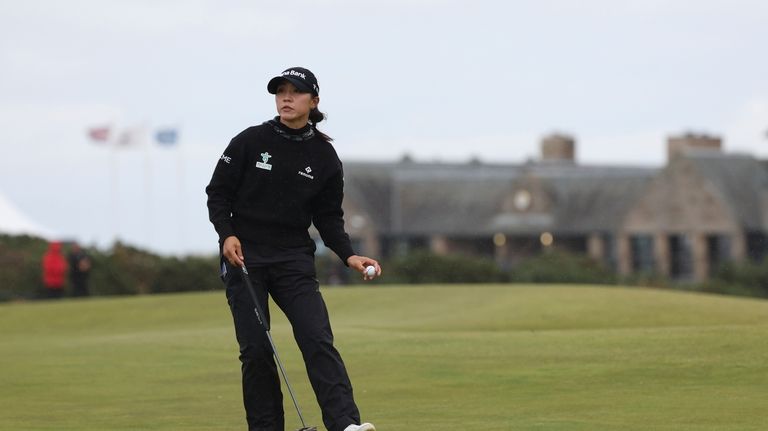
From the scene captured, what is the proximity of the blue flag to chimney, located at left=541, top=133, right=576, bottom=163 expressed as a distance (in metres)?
30.1

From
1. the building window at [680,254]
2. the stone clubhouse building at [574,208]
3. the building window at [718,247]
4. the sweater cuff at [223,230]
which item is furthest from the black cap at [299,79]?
the building window at [718,247]

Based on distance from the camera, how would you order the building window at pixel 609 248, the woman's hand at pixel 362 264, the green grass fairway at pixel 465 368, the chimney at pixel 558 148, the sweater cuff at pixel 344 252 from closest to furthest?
the woman's hand at pixel 362 264
the sweater cuff at pixel 344 252
the green grass fairway at pixel 465 368
the building window at pixel 609 248
the chimney at pixel 558 148

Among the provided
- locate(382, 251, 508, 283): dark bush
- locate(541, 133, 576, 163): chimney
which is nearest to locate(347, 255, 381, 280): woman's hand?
locate(382, 251, 508, 283): dark bush

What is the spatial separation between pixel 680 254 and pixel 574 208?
1145cm

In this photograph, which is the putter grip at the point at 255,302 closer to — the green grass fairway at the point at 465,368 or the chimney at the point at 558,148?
the green grass fairway at the point at 465,368

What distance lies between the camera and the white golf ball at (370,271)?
409 inches

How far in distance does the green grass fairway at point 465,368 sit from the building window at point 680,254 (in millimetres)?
63102

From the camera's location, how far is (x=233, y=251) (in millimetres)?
10406

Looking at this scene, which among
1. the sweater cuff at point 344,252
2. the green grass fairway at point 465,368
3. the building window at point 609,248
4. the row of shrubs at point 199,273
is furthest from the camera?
the building window at point 609,248

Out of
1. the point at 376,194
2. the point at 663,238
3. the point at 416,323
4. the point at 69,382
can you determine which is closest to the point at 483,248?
the point at 376,194

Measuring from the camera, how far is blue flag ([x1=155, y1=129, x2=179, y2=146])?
3573 inches

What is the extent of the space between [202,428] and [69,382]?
4494mm

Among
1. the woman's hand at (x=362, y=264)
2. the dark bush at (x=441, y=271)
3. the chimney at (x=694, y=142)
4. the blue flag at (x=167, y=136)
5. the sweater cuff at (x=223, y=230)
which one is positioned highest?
the blue flag at (x=167, y=136)

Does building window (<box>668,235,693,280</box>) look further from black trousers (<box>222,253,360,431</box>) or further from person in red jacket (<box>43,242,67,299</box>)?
black trousers (<box>222,253,360,431</box>)
